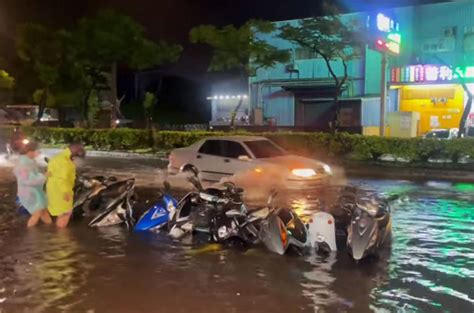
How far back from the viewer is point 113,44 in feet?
113

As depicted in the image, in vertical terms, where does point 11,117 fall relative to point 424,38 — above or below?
below

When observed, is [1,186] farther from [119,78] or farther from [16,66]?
[119,78]

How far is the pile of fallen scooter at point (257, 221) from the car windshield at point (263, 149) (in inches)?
209

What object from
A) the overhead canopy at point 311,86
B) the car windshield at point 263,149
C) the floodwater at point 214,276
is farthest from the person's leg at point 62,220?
the overhead canopy at point 311,86

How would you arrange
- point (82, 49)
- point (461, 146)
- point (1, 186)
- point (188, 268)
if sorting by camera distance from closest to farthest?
point (188, 268), point (1, 186), point (461, 146), point (82, 49)

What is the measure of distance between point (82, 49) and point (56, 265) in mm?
29998

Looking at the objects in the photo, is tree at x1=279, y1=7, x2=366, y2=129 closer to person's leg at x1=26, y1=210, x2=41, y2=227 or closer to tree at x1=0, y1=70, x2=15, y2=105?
person's leg at x1=26, y1=210, x2=41, y2=227

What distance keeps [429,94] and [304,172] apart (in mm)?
21398

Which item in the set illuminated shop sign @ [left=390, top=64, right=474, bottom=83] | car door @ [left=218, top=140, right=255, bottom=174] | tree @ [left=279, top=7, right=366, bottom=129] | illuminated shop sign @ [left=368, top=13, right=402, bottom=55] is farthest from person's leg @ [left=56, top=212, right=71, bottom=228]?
illuminated shop sign @ [left=390, top=64, right=474, bottom=83]

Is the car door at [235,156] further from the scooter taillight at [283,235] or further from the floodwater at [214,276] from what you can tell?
the scooter taillight at [283,235]

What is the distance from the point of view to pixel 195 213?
8.97 meters

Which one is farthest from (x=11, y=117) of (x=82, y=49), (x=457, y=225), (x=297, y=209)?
(x=457, y=225)

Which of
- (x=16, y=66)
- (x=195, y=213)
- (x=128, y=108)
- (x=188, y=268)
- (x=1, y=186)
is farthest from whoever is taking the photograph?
(x=128, y=108)

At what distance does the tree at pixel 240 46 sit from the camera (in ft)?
96.6
